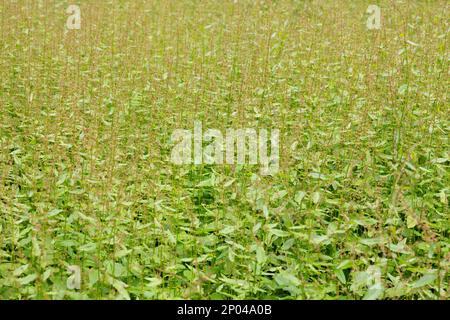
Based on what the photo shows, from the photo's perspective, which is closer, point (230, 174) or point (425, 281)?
point (425, 281)

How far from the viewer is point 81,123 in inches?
158

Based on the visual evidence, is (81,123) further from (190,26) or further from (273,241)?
(190,26)

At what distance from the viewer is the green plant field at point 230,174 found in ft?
9.55

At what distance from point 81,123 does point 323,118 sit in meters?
1.81

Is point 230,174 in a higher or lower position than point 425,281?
higher

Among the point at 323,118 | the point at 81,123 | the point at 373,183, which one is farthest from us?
the point at 323,118

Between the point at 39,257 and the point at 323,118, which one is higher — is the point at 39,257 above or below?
below

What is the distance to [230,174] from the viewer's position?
147 inches

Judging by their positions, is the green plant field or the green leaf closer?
the green leaf

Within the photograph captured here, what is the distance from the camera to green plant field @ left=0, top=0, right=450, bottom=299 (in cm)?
291

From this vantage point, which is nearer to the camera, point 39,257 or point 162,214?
point 39,257

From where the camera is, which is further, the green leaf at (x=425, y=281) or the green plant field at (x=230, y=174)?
the green plant field at (x=230, y=174)
